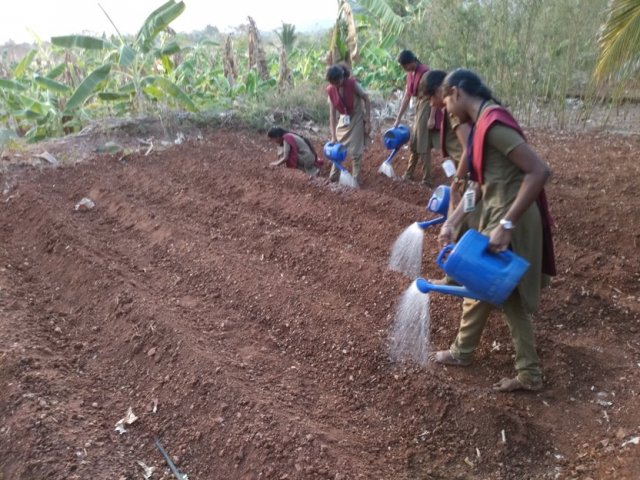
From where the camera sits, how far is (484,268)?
2.64m

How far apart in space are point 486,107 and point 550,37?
21.2 feet

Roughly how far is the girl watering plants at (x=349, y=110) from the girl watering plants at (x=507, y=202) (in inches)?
129

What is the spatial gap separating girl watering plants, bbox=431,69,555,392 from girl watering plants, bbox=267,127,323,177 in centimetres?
409

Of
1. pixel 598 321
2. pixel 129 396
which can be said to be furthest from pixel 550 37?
pixel 129 396

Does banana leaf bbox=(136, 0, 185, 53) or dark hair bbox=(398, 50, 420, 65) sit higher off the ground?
banana leaf bbox=(136, 0, 185, 53)

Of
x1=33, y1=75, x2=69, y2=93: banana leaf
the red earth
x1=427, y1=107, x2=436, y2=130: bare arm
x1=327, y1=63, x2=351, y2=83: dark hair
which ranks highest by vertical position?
x1=327, y1=63, x2=351, y2=83: dark hair

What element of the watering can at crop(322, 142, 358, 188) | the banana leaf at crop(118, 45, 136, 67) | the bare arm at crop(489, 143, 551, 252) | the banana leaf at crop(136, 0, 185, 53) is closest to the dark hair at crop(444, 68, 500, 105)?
the bare arm at crop(489, 143, 551, 252)

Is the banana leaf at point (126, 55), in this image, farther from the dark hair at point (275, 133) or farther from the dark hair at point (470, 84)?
the dark hair at point (470, 84)

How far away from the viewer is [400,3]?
12734 mm

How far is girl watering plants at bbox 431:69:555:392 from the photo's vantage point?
8.34 feet

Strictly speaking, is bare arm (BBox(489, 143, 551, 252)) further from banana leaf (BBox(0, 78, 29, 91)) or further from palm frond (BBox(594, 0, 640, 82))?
banana leaf (BBox(0, 78, 29, 91))

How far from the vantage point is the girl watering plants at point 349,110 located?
6.05 m

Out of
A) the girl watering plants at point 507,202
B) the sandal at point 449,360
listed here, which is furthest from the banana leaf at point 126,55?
the sandal at point 449,360

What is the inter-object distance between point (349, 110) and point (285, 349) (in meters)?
3.53
